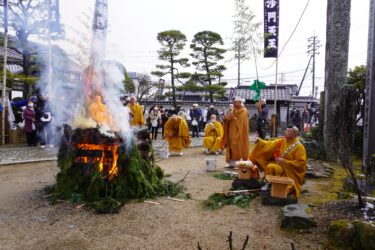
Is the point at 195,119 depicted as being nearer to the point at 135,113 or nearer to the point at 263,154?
the point at 135,113

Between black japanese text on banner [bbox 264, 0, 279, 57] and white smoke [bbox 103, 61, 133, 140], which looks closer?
white smoke [bbox 103, 61, 133, 140]

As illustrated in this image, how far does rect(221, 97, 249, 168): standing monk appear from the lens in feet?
30.6

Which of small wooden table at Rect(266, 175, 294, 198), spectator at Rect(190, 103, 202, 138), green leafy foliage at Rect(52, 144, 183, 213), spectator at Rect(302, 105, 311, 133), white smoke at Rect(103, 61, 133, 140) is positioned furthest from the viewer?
spectator at Rect(302, 105, 311, 133)

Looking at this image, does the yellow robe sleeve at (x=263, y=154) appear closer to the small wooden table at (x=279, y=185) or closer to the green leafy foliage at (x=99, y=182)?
the small wooden table at (x=279, y=185)

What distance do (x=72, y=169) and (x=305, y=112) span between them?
17.2 meters

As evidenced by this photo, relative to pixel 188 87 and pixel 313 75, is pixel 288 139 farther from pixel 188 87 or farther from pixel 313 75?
pixel 313 75

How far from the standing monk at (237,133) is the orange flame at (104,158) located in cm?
421

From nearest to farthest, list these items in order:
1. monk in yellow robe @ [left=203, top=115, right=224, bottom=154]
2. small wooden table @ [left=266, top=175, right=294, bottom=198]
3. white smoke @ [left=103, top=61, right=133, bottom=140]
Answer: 1. small wooden table @ [left=266, top=175, right=294, bottom=198]
2. white smoke @ [left=103, top=61, right=133, bottom=140]
3. monk in yellow robe @ [left=203, top=115, right=224, bottom=154]

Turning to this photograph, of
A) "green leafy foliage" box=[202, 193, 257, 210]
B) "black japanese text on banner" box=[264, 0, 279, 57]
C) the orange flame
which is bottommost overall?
"green leafy foliage" box=[202, 193, 257, 210]

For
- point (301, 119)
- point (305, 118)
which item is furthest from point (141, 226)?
point (305, 118)

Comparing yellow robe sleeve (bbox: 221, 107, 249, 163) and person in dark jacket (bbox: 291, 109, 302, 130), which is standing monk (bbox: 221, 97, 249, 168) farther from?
person in dark jacket (bbox: 291, 109, 302, 130)

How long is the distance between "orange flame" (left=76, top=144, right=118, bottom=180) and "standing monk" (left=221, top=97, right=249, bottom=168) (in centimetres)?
421

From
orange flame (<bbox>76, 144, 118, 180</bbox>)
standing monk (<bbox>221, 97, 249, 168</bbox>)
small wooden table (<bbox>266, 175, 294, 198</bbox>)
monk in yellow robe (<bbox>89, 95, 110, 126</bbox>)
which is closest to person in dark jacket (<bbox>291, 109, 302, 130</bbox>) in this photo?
standing monk (<bbox>221, 97, 249, 168</bbox>)

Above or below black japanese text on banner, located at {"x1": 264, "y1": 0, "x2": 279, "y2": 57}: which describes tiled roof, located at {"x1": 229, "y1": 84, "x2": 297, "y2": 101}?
below
